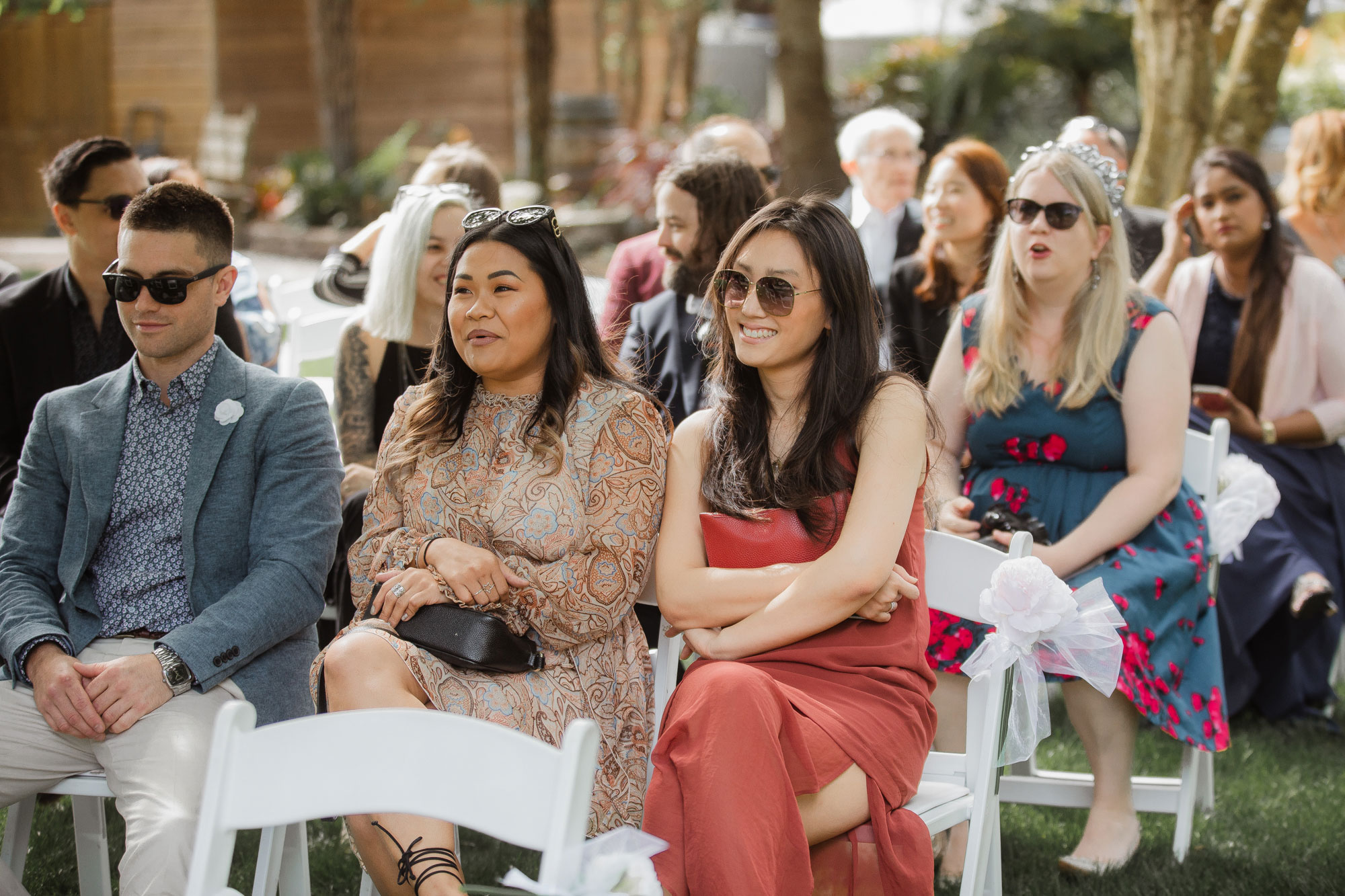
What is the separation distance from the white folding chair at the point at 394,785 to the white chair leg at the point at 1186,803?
228 centimetres

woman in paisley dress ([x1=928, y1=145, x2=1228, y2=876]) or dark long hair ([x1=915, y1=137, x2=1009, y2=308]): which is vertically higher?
dark long hair ([x1=915, y1=137, x2=1009, y2=308])

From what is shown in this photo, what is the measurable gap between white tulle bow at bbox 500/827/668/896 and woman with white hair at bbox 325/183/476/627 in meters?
2.40

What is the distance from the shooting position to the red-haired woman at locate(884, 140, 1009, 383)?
4762 mm

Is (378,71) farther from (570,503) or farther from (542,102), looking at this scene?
(570,503)

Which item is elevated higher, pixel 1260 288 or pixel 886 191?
pixel 886 191

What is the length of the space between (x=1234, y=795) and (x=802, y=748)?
7.35 ft

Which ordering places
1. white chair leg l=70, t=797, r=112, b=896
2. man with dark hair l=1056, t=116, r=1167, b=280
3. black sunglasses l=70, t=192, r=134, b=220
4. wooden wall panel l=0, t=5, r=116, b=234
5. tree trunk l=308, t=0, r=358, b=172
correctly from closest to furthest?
white chair leg l=70, t=797, r=112, b=896 < black sunglasses l=70, t=192, r=134, b=220 < man with dark hair l=1056, t=116, r=1167, b=280 < tree trunk l=308, t=0, r=358, b=172 < wooden wall panel l=0, t=5, r=116, b=234

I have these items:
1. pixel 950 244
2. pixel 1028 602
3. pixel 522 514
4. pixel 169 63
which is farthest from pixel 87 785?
pixel 169 63

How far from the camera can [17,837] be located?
3.20 meters

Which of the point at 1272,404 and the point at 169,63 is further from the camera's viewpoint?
the point at 169,63

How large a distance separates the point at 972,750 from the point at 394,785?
Result: 1.47m

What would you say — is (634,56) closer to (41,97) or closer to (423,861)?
(41,97)

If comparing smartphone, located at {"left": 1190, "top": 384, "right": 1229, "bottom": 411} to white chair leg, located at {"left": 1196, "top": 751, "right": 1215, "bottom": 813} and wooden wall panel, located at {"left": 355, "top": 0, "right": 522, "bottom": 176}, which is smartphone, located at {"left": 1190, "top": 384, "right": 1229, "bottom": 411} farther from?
wooden wall panel, located at {"left": 355, "top": 0, "right": 522, "bottom": 176}

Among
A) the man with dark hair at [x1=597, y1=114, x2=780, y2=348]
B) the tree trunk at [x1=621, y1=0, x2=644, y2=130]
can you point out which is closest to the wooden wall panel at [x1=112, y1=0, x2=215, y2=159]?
the tree trunk at [x1=621, y1=0, x2=644, y2=130]
